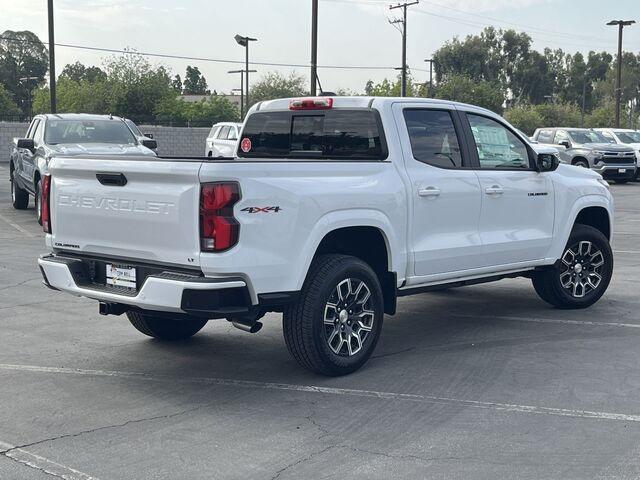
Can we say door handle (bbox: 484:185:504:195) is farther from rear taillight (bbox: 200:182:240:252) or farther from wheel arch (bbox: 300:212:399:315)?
rear taillight (bbox: 200:182:240:252)

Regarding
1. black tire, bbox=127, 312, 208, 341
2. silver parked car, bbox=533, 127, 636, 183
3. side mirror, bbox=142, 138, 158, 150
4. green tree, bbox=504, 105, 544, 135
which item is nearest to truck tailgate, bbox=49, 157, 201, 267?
black tire, bbox=127, 312, 208, 341

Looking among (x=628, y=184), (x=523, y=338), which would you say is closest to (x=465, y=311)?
(x=523, y=338)

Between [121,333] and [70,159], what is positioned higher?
[70,159]

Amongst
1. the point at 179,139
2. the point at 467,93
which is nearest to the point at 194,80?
the point at 467,93

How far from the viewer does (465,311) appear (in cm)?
860

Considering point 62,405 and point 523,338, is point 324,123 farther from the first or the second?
point 62,405

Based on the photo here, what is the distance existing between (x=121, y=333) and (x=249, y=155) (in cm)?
186

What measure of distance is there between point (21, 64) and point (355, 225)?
116760 millimetres

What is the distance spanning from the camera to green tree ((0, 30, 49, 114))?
108 m

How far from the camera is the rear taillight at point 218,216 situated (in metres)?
5.32

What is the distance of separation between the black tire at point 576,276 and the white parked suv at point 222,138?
20525 mm

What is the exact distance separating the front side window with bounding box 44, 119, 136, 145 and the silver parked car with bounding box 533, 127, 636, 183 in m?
16.5

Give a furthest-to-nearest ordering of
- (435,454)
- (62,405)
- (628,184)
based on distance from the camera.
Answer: (628,184)
(62,405)
(435,454)

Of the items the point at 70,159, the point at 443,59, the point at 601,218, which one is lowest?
the point at 601,218
